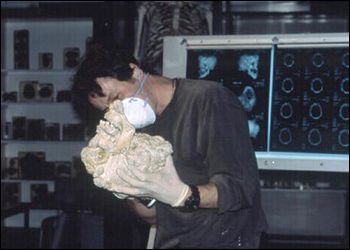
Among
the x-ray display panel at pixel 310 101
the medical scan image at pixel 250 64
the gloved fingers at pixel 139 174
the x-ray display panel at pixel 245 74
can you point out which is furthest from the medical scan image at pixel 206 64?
the gloved fingers at pixel 139 174

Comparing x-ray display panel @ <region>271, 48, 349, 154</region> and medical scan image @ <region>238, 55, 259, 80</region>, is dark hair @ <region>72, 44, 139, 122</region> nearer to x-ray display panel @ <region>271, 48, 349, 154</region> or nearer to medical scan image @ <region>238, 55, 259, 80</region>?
medical scan image @ <region>238, 55, 259, 80</region>

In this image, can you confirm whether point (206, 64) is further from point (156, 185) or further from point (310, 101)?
point (156, 185)

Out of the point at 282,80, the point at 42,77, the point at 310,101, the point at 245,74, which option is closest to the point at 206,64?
the point at 245,74

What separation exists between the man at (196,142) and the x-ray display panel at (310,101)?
83 cm

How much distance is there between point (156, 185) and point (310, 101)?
57.4 inches

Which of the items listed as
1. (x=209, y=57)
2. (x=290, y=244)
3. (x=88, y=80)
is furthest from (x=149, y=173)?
(x=290, y=244)

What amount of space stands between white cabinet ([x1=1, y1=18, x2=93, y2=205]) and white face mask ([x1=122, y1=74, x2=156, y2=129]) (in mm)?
4091

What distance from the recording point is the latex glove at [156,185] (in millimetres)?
1114

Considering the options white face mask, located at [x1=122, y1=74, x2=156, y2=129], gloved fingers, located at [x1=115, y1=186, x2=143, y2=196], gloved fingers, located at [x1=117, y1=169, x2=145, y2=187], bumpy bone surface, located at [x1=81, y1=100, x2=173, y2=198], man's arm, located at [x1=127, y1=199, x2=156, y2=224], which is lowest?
man's arm, located at [x1=127, y1=199, x2=156, y2=224]

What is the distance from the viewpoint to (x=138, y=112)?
1.47 meters

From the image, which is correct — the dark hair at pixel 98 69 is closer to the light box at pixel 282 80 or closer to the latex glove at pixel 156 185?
the latex glove at pixel 156 185

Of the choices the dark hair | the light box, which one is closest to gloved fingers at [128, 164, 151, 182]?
the dark hair

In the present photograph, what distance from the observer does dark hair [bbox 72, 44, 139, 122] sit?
1.58 m

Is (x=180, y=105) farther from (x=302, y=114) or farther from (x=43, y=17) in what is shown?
(x=43, y=17)
